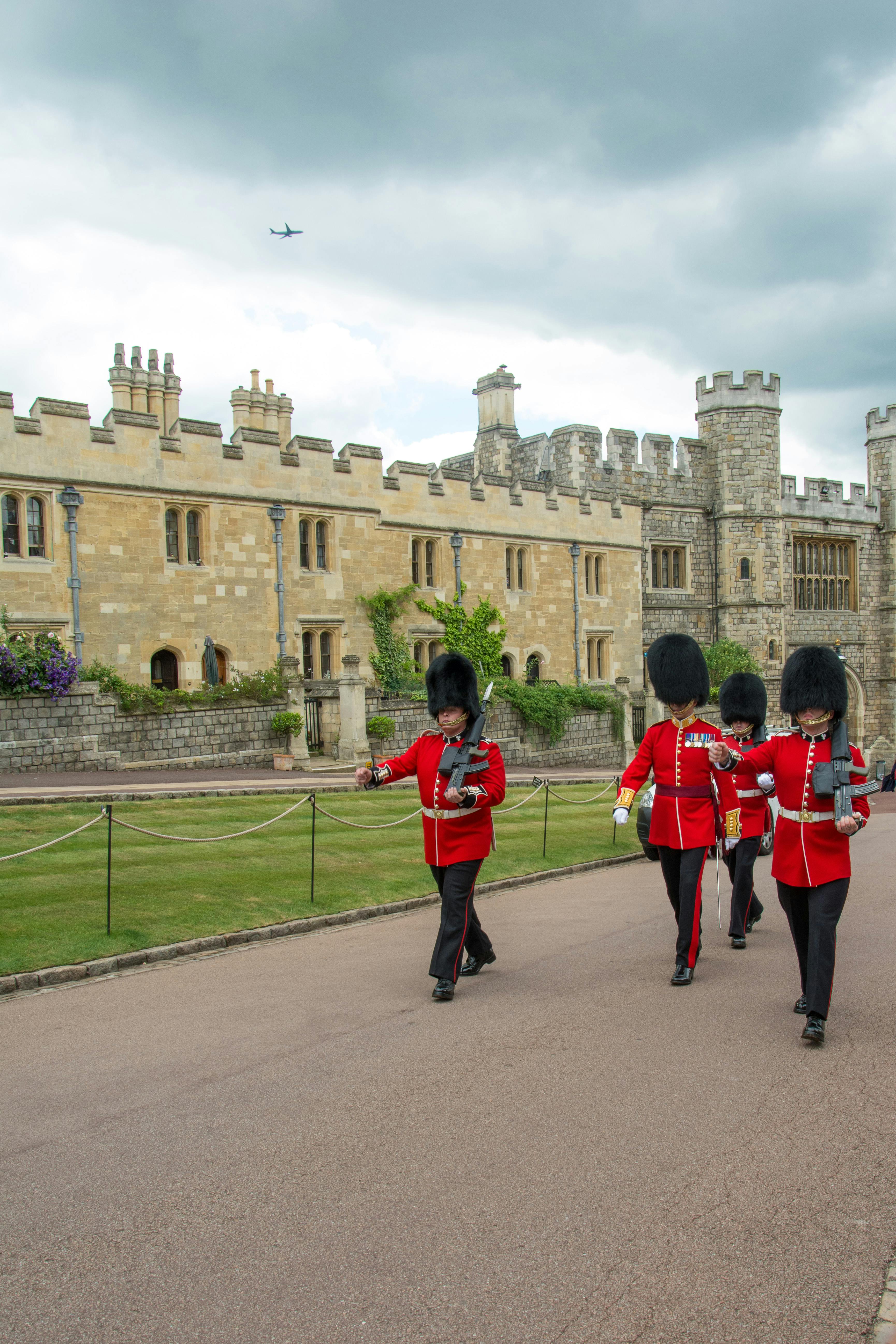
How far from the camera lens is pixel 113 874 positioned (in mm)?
10148

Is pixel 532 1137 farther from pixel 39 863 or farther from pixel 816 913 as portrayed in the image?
pixel 39 863

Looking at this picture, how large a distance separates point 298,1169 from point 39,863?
693 cm

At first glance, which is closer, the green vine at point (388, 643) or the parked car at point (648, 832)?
the parked car at point (648, 832)

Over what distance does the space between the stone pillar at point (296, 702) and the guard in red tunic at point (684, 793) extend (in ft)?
46.5

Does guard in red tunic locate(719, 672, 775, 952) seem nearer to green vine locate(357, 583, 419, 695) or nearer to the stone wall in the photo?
the stone wall

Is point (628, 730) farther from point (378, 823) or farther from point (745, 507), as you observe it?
point (378, 823)

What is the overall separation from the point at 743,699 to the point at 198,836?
20.8 ft

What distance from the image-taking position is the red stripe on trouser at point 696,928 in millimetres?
7246

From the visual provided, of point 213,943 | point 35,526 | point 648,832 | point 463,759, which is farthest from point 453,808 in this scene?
point 35,526

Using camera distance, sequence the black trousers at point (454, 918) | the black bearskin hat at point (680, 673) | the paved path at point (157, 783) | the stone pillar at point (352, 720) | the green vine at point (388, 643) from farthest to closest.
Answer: the green vine at point (388, 643) < the stone pillar at point (352, 720) < the paved path at point (157, 783) < the black bearskin hat at point (680, 673) < the black trousers at point (454, 918)

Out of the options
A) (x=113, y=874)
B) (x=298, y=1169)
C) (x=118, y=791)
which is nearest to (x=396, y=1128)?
(x=298, y=1169)

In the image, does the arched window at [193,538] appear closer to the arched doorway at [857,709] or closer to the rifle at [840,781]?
the rifle at [840,781]

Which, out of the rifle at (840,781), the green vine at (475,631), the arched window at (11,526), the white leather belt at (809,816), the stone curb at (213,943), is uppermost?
the arched window at (11,526)

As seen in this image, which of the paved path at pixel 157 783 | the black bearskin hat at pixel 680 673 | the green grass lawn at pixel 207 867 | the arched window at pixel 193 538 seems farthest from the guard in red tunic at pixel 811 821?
the arched window at pixel 193 538
